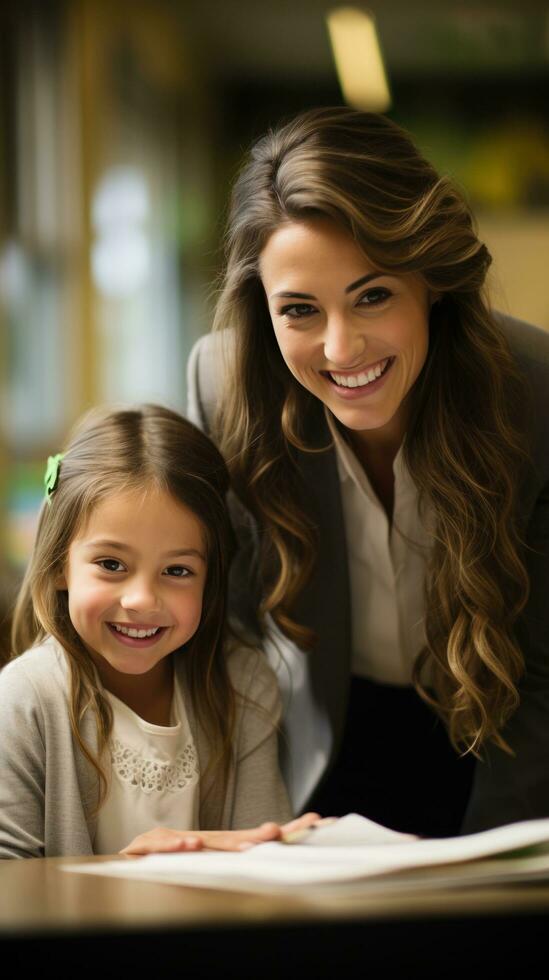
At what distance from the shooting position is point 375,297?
1.33 m

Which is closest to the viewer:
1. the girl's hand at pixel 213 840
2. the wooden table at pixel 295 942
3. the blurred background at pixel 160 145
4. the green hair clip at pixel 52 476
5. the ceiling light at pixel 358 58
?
the wooden table at pixel 295 942

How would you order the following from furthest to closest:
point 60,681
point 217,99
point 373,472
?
1. point 217,99
2. point 373,472
3. point 60,681

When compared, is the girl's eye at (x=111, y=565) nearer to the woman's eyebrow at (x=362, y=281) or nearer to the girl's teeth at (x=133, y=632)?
the girl's teeth at (x=133, y=632)

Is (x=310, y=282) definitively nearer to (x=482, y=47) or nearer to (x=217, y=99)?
(x=482, y=47)

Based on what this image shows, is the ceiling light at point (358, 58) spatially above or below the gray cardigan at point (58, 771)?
above

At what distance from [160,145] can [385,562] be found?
201 inches

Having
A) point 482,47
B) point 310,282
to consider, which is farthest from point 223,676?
point 482,47

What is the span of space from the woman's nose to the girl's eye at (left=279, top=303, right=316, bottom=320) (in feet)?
1.13

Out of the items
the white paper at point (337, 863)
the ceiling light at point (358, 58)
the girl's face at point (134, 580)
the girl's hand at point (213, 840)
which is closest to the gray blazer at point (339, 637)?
the girl's face at point (134, 580)

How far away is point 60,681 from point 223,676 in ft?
0.70

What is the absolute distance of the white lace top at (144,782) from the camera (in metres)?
1.29

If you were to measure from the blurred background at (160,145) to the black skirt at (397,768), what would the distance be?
250cm

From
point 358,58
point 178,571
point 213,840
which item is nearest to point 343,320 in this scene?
point 178,571

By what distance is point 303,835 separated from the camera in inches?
39.8
